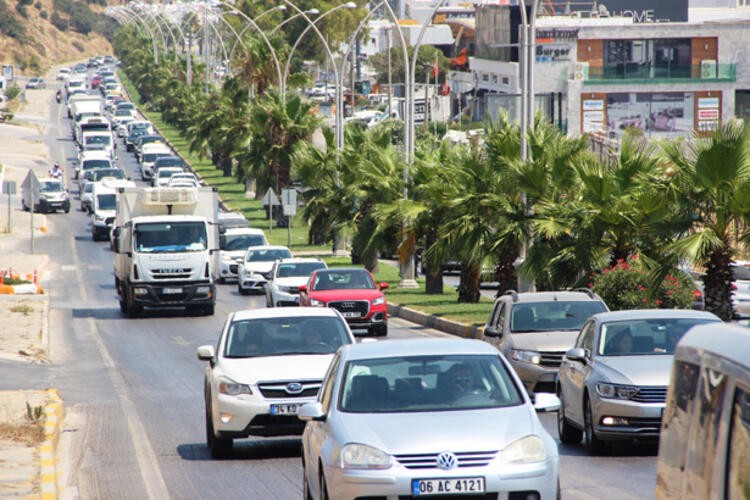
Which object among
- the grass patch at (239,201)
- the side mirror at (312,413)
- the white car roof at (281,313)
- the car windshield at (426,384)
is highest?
the car windshield at (426,384)

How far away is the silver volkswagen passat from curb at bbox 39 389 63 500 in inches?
118

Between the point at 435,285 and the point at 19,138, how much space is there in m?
85.2

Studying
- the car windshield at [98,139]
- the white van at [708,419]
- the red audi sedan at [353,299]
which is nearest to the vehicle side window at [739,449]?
the white van at [708,419]

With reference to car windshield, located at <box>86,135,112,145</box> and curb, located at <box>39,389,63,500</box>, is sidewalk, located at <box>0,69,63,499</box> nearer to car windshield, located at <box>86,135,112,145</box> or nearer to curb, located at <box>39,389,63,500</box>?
curb, located at <box>39,389,63,500</box>

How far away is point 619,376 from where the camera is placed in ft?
48.0

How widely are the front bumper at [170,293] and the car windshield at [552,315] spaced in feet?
55.0

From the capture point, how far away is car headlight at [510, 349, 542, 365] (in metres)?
19.7

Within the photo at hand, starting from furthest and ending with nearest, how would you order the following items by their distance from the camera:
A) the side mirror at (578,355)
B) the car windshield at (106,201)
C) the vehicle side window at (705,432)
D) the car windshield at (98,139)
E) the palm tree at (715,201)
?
the car windshield at (98,139)
the car windshield at (106,201)
the palm tree at (715,201)
the side mirror at (578,355)
the vehicle side window at (705,432)

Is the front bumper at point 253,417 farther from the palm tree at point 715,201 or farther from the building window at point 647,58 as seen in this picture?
the building window at point 647,58

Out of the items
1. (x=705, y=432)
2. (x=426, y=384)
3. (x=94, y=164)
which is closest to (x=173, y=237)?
(x=426, y=384)

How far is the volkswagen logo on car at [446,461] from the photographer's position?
9477mm

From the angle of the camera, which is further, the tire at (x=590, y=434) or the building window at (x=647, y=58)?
the building window at (x=647, y=58)

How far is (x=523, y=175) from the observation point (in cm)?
2998

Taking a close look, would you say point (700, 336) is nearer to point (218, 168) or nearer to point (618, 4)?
point (218, 168)
